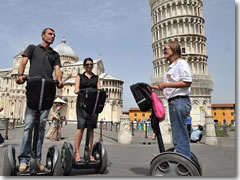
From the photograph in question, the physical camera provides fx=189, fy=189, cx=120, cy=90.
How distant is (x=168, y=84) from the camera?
249 centimetres

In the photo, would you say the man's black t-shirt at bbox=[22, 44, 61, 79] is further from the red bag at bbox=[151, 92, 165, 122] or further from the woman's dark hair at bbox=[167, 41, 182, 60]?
the woman's dark hair at bbox=[167, 41, 182, 60]

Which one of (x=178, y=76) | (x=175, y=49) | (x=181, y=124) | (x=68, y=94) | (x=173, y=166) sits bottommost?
(x=173, y=166)

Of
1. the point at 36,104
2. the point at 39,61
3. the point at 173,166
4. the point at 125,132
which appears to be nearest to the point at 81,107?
the point at 36,104

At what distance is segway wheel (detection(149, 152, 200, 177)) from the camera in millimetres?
2197

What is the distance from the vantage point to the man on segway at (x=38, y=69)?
2.71 metres

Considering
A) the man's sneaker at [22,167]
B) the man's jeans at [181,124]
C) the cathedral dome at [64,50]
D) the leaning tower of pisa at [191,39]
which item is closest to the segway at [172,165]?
the man's jeans at [181,124]

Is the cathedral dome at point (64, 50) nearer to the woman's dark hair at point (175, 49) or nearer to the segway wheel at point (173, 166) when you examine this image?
the woman's dark hair at point (175, 49)

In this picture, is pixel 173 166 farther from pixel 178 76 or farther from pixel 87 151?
pixel 87 151

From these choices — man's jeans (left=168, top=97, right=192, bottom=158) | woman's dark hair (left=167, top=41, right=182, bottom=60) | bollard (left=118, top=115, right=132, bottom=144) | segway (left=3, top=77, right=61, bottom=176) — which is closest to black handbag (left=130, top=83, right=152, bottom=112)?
man's jeans (left=168, top=97, right=192, bottom=158)

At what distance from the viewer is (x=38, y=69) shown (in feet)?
9.48

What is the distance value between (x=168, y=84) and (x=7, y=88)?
73973 mm

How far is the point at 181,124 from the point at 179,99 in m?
0.34

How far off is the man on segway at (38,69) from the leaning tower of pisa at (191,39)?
3042 centimetres

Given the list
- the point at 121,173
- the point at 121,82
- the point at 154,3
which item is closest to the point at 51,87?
the point at 121,173
